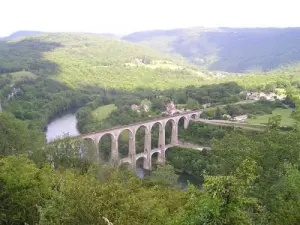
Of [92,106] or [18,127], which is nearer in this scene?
[18,127]

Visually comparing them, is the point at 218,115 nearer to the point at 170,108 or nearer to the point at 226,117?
the point at 226,117

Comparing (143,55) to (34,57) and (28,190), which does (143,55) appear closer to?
(34,57)

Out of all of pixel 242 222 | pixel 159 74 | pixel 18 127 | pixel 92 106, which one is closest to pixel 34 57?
pixel 159 74

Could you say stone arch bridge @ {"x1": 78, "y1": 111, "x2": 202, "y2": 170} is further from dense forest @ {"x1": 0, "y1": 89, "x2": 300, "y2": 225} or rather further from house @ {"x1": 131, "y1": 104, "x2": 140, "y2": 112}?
house @ {"x1": 131, "y1": 104, "x2": 140, "y2": 112}

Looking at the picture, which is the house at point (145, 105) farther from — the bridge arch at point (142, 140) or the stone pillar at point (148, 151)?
the stone pillar at point (148, 151)

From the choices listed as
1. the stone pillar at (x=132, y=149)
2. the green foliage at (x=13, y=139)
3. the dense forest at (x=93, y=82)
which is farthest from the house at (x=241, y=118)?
the green foliage at (x=13, y=139)

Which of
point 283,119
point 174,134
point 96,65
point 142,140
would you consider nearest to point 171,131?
point 174,134
